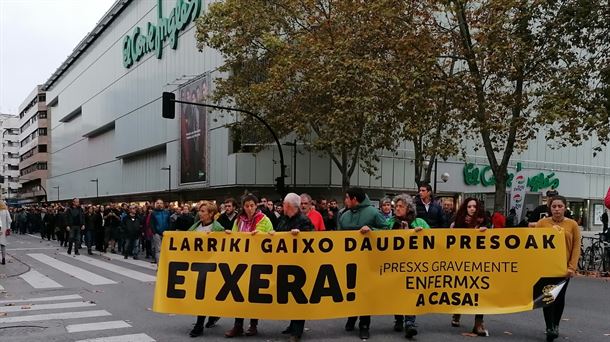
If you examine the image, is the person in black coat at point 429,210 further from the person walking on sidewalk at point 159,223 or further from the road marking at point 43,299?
the person walking on sidewalk at point 159,223

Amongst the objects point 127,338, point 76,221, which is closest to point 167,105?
point 76,221

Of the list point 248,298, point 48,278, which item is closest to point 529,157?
point 48,278

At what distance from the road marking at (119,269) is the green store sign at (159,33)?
24245 millimetres

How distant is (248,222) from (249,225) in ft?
0.13

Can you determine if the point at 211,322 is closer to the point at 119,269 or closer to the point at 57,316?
the point at 57,316

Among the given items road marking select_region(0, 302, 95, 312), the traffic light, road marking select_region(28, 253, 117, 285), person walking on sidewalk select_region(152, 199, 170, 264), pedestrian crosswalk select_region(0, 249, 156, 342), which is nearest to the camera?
pedestrian crosswalk select_region(0, 249, 156, 342)

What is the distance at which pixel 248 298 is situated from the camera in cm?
712

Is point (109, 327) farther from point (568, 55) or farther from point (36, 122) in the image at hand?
point (36, 122)

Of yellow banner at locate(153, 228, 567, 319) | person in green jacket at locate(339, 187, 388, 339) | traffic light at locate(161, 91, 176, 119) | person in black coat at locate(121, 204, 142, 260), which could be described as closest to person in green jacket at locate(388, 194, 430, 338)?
person in green jacket at locate(339, 187, 388, 339)

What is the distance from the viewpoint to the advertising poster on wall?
3812 centimetres

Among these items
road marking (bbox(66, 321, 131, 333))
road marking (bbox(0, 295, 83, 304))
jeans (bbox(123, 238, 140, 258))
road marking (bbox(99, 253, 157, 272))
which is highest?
road marking (bbox(66, 321, 131, 333))

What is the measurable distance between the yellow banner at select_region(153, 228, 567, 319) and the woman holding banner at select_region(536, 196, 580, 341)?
0.17m

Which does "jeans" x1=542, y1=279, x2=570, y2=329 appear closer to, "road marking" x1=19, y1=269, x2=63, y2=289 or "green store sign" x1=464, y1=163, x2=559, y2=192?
"road marking" x1=19, y1=269, x2=63, y2=289

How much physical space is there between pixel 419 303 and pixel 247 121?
21637mm
